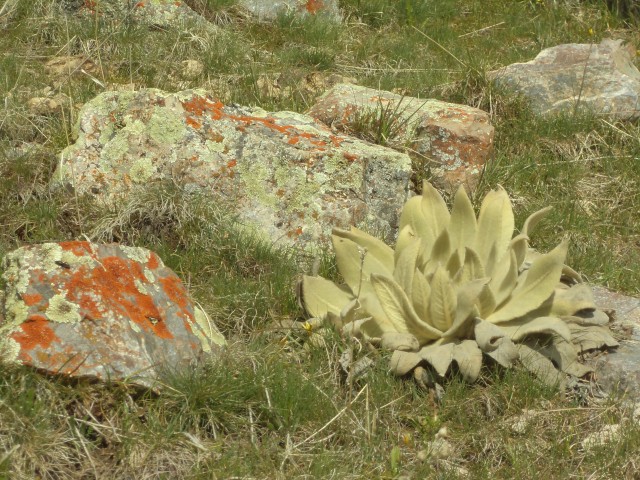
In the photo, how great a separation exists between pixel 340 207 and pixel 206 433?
1.42 m

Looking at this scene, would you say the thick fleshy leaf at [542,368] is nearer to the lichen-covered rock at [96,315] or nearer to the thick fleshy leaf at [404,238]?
the thick fleshy leaf at [404,238]

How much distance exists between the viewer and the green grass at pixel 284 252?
3080mm

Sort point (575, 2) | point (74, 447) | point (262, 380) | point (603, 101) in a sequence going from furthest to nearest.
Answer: point (575, 2)
point (603, 101)
point (262, 380)
point (74, 447)

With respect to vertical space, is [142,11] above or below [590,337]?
above

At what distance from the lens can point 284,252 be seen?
4172mm

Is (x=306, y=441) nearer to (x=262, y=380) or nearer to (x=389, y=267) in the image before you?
(x=262, y=380)

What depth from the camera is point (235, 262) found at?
13.5ft

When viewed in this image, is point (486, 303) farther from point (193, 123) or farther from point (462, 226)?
point (193, 123)

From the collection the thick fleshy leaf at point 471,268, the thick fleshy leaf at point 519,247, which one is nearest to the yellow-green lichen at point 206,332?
the thick fleshy leaf at point 471,268

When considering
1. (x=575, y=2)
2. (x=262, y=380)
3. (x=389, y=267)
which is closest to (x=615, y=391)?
(x=389, y=267)

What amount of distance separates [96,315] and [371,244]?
45.4 inches

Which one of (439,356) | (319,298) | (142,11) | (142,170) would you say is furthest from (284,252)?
(142,11)

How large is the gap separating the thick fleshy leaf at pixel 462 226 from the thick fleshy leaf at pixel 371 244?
0.26 m

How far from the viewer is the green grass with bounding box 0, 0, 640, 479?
10.1 ft
